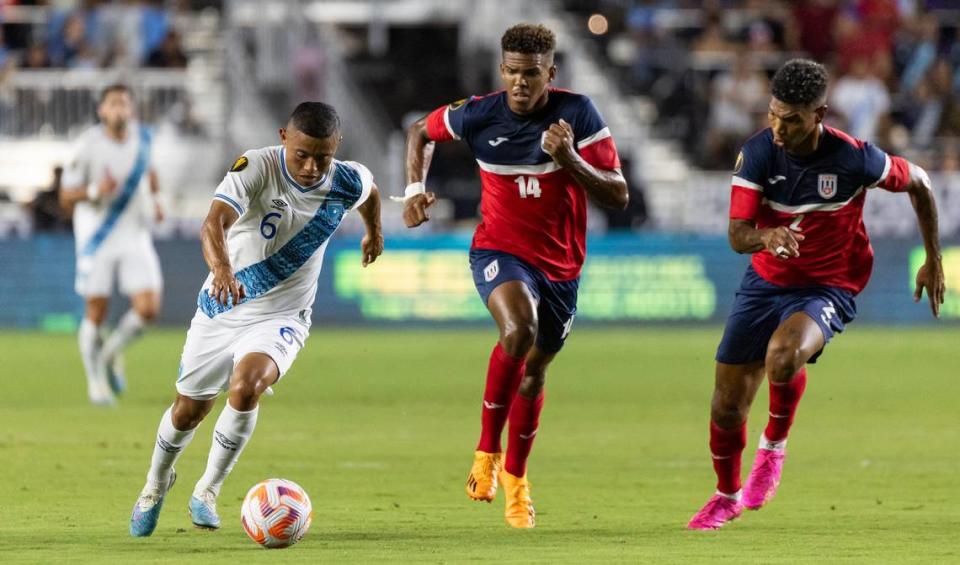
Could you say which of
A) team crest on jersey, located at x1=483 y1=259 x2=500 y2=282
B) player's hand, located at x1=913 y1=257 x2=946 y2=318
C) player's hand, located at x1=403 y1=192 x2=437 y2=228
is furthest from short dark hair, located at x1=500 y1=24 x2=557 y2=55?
player's hand, located at x1=913 y1=257 x2=946 y2=318

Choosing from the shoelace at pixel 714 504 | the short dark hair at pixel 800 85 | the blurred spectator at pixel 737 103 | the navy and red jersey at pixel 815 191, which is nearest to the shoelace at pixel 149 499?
the shoelace at pixel 714 504

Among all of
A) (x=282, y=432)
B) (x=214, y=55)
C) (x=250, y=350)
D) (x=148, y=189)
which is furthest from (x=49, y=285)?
(x=250, y=350)

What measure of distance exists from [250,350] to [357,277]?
14.7m

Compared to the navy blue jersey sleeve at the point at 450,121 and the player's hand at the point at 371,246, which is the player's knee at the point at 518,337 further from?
the navy blue jersey sleeve at the point at 450,121

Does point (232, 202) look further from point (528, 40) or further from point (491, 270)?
point (528, 40)

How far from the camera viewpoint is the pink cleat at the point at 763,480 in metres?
9.05

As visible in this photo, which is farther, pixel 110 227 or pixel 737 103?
pixel 737 103

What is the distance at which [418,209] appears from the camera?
29.5 ft

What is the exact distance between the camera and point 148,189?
15.2 metres

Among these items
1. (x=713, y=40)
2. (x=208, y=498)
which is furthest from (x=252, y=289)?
(x=713, y=40)

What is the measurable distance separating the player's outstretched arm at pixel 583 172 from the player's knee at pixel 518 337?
0.72m

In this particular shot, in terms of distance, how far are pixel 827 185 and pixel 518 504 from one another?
7.23ft

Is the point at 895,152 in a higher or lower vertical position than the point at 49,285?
higher

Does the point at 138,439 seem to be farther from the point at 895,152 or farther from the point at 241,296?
the point at 895,152
